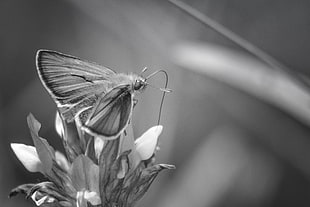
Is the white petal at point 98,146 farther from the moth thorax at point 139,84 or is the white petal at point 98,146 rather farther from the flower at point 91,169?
the moth thorax at point 139,84

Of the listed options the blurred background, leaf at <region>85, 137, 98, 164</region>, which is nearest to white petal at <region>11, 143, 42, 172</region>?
leaf at <region>85, 137, 98, 164</region>

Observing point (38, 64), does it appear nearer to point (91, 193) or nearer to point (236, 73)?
point (91, 193)

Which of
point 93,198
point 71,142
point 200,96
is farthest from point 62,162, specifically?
point 200,96

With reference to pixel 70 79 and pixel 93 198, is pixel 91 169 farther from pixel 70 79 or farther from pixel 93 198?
pixel 70 79

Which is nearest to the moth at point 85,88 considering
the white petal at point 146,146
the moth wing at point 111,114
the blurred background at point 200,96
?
the moth wing at point 111,114

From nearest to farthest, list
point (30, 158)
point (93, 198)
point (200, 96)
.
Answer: point (93, 198) < point (30, 158) < point (200, 96)

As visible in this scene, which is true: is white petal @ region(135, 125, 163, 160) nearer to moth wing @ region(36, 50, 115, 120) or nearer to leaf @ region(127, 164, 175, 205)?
leaf @ region(127, 164, 175, 205)
